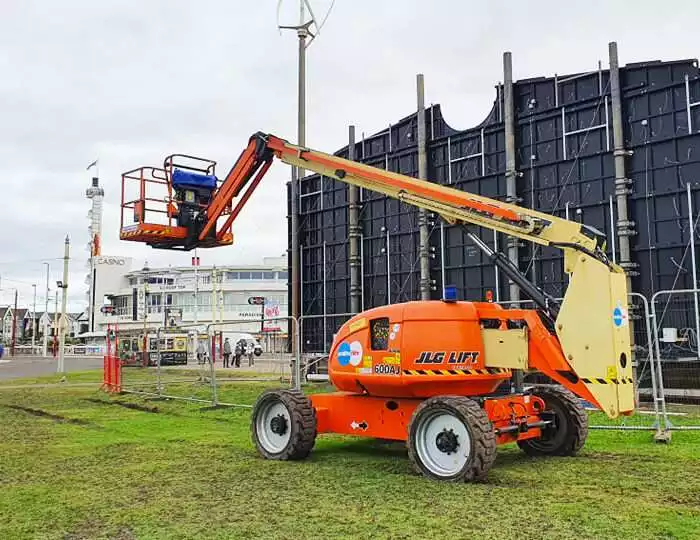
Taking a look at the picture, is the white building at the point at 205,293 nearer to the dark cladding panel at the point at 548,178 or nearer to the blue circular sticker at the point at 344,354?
the dark cladding panel at the point at 548,178

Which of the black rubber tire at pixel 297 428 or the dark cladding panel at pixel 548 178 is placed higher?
the dark cladding panel at pixel 548 178

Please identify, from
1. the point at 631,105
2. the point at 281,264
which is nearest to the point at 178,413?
the point at 631,105

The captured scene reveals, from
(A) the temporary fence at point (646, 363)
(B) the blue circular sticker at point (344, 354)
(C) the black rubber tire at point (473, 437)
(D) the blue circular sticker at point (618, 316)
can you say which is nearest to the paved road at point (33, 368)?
(A) the temporary fence at point (646, 363)

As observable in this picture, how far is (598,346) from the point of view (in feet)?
24.8

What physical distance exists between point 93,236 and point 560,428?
9448cm

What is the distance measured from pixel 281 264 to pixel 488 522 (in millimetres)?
81142

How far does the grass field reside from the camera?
5793 millimetres

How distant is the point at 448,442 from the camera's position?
298 inches

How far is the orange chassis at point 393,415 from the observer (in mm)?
8109

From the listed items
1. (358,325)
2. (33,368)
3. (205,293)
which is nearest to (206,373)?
(358,325)

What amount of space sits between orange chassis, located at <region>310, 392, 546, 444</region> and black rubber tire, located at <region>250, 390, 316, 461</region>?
27 cm

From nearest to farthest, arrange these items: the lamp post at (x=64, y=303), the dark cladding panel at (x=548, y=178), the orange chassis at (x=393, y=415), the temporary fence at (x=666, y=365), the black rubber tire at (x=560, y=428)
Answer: the orange chassis at (x=393, y=415)
the black rubber tire at (x=560, y=428)
the temporary fence at (x=666, y=365)
the dark cladding panel at (x=548, y=178)
the lamp post at (x=64, y=303)

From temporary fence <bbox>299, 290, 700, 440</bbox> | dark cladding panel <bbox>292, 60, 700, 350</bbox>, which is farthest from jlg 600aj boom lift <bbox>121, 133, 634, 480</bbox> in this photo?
temporary fence <bbox>299, 290, 700, 440</bbox>

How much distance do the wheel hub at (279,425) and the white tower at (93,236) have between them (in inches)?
3507
